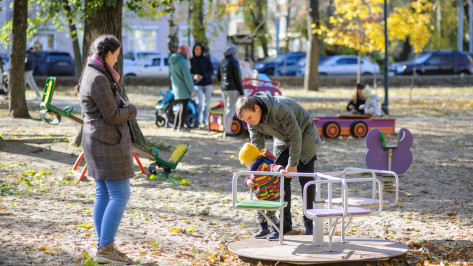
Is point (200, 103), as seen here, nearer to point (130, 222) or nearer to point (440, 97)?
point (130, 222)

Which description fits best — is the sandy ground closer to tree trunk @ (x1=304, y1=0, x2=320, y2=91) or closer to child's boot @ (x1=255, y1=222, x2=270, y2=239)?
child's boot @ (x1=255, y1=222, x2=270, y2=239)

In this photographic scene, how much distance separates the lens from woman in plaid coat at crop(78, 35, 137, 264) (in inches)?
196

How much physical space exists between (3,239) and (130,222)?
1396 millimetres

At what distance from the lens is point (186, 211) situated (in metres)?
7.42

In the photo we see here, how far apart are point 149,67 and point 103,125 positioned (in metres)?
28.3

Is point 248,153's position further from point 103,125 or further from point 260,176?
point 103,125

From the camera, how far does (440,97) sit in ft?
80.9

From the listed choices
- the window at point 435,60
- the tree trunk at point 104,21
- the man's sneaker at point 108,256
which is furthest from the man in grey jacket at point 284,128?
the window at point 435,60

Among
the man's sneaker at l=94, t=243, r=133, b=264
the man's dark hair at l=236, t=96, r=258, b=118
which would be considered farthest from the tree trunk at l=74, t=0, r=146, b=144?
the man's sneaker at l=94, t=243, r=133, b=264

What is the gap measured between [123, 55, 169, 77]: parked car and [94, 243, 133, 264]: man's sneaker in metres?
27.8

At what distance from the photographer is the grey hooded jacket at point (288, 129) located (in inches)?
221

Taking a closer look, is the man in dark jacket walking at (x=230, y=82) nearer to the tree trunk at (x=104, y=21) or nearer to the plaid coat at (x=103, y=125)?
the tree trunk at (x=104, y=21)

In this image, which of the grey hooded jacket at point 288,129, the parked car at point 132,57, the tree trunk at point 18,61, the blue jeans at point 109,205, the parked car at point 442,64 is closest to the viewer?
the blue jeans at point 109,205

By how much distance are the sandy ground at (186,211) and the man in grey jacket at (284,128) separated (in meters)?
0.99
